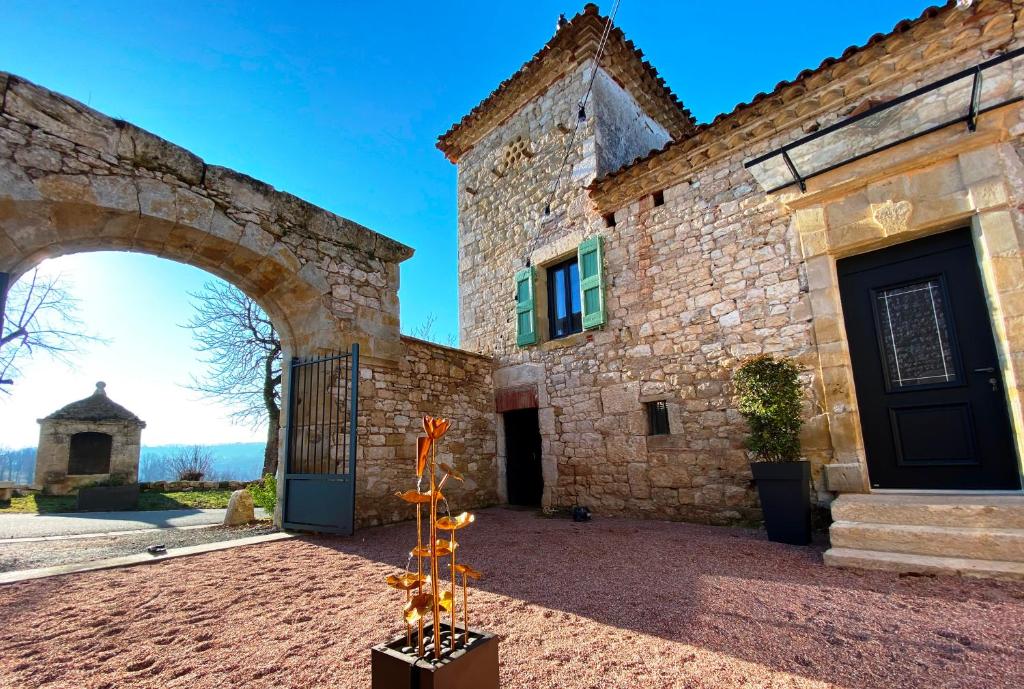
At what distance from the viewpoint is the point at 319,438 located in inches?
201

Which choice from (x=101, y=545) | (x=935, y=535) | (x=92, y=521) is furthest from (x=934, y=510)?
(x=92, y=521)

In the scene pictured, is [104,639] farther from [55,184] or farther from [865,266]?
Answer: [865,266]

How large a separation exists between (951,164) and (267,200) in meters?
6.50

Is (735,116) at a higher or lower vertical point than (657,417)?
higher

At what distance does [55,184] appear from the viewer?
12.0ft

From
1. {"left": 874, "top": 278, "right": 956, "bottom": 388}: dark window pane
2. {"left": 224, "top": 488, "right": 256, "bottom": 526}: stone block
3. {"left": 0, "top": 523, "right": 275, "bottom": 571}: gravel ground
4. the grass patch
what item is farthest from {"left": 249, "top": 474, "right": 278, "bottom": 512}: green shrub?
{"left": 874, "top": 278, "right": 956, "bottom": 388}: dark window pane

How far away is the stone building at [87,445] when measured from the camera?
437 inches

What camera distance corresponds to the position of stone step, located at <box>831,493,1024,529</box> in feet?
9.95

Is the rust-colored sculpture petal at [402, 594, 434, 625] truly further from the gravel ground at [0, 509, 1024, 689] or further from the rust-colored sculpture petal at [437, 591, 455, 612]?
the gravel ground at [0, 509, 1024, 689]

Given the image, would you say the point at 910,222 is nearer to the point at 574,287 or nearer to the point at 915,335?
the point at 915,335

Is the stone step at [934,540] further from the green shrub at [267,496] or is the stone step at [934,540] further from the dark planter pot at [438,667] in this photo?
the green shrub at [267,496]

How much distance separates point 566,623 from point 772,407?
9.63 feet

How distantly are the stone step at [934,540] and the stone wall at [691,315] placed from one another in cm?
107

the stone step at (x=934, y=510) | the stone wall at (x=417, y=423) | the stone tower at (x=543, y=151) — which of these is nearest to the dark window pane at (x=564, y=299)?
the stone tower at (x=543, y=151)
